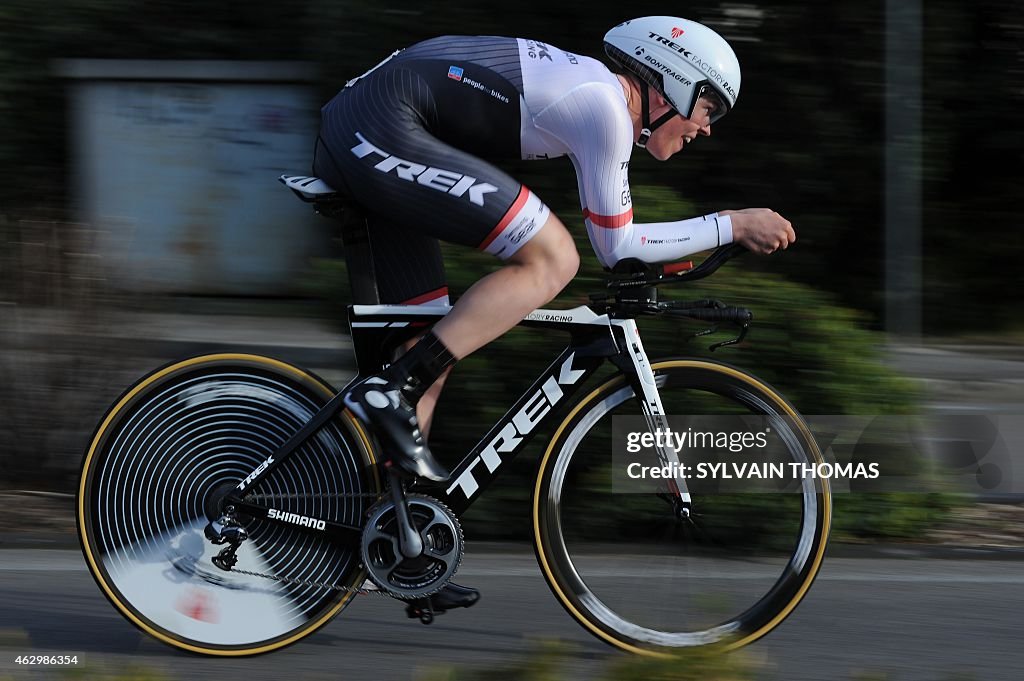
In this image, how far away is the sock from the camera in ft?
12.7

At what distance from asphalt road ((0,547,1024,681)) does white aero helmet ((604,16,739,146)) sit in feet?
4.91

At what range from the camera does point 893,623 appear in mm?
4555

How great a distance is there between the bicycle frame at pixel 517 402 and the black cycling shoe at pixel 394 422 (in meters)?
0.13

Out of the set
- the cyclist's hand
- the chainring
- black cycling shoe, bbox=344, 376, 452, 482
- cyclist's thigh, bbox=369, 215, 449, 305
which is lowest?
the chainring

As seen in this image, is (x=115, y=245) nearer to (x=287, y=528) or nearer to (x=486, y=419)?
(x=486, y=419)

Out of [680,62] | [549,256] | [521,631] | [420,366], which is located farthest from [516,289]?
[521,631]

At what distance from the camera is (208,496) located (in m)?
4.08

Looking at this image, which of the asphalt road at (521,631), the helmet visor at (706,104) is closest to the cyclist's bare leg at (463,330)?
the helmet visor at (706,104)

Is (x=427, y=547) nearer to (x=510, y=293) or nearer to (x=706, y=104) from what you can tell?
(x=510, y=293)

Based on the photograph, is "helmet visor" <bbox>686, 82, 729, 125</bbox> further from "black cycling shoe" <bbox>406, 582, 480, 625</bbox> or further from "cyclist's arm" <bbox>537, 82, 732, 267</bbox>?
"black cycling shoe" <bbox>406, 582, 480, 625</bbox>

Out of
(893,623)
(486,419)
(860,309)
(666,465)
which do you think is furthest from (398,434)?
(860,309)

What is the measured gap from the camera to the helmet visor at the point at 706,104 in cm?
379

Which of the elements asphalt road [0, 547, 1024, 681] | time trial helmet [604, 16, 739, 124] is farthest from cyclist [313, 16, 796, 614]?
asphalt road [0, 547, 1024, 681]

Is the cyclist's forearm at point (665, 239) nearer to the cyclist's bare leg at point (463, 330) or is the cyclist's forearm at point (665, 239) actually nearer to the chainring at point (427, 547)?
the cyclist's bare leg at point (463, 330)
